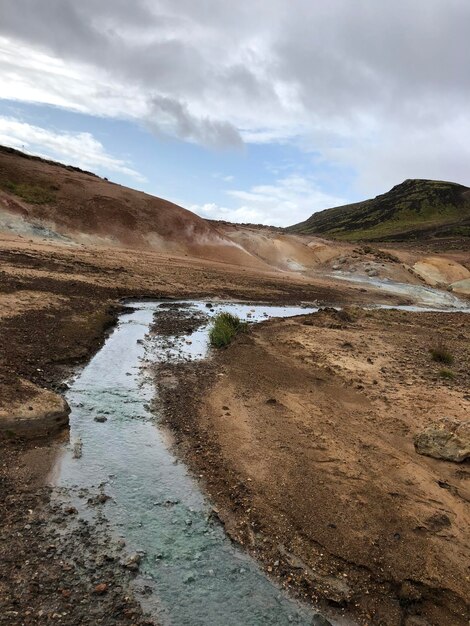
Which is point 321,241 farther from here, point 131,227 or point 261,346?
point 261,346

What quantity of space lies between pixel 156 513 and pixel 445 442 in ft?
19.4

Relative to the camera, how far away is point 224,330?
1961 cm

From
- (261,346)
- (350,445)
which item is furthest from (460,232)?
(350,445)

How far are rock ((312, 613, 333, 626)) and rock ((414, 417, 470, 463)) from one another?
16.2 ft

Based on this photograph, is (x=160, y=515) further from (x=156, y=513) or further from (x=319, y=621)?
(x=319, y=621)

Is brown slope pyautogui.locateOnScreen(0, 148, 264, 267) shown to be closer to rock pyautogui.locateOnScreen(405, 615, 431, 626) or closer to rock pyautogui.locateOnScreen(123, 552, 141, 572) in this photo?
rock pyautogui.locateOnScreen(123, 552, 141, 572)

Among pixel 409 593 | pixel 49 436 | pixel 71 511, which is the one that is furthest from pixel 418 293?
pixel 71 511

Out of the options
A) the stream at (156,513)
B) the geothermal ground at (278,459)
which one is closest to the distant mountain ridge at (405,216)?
the geothermal ground at (278,459)

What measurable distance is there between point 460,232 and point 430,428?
118896 mm

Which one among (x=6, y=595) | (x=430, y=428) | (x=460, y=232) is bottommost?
(x=6, y=595)

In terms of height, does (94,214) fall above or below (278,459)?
above

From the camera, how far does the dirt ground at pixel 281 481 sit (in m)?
6.28

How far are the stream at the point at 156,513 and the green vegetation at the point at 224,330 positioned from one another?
5432 millimetres

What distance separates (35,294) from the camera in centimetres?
2100
